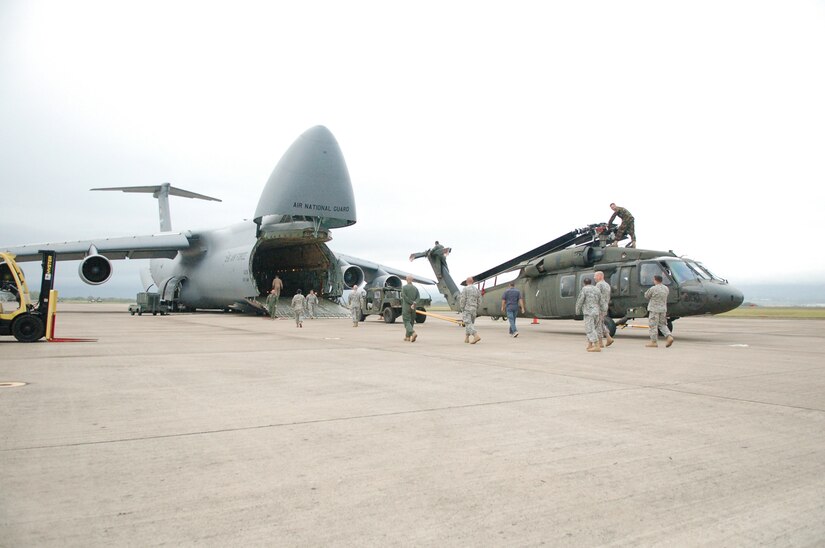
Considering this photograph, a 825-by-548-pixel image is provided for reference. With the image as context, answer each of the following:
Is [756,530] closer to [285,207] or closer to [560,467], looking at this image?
[560,467]

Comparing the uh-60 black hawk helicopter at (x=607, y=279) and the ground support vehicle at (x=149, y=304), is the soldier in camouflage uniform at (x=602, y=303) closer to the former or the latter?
the uh-60 black hawk helicopter at (x=607, y=279)

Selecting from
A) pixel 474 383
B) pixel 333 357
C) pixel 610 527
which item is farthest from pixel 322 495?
pixel 333 357

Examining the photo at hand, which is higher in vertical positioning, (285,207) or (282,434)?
(285,207)

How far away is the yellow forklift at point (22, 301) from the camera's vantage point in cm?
1098

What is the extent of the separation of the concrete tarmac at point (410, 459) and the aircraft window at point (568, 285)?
7887 millimetres

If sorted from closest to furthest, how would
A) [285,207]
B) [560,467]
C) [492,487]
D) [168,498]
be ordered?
1. [168,498]
2. [492,487]
3. [560,467]
4. [285,207]

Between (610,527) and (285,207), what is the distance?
846 inches

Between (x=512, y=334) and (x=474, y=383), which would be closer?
(x=474, y=383)

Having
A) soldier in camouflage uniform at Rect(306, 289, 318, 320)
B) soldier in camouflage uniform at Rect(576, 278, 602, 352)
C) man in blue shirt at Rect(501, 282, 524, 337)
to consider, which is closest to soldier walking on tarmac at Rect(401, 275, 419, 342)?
man in blue shirt at Rect(501, 282, 524, 337)

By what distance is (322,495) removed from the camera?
2867 millimetres

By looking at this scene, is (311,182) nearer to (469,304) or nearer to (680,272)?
(469,304)

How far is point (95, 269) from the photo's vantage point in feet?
84.0

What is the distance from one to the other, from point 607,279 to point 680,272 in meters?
1.71

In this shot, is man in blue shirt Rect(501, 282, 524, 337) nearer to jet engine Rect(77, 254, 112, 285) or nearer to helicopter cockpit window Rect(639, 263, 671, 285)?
helicopter cockpit window Rect(639, 263, 671, 285)
